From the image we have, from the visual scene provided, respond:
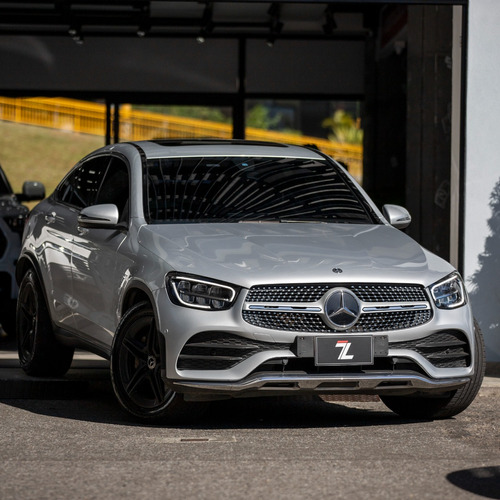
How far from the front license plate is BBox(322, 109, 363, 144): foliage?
50.4 metres

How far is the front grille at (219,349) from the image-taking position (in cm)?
724

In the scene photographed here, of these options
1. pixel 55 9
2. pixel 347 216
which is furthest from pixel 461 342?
pixel 55 9

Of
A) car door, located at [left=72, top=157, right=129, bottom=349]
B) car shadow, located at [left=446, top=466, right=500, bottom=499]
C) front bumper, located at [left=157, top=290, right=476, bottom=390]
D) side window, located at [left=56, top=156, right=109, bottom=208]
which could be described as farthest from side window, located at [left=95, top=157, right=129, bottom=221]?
car shadow, located at [left=446, top=466, right=500, bottom=499]

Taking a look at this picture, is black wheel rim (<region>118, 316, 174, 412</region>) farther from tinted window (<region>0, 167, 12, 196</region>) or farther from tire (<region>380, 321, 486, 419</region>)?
tinted window (<region>0, 167, 12, 196</region>)

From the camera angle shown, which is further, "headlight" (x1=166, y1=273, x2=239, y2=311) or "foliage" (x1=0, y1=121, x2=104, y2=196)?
"foliage" (x1=0, y1=121, x2=104, y2=196)

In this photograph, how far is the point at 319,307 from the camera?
23.9ft

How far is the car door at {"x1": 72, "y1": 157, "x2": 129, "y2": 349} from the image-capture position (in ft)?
27.1

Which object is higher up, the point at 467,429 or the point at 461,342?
the point at 461,342

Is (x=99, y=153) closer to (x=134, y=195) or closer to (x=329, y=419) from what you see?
(x=134, y=195)

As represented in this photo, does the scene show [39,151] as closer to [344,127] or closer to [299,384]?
[344,127]

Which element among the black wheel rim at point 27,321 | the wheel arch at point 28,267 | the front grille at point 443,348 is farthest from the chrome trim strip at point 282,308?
the black wheel rim at point 27,321

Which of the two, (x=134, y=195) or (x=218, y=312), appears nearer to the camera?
(x=218, y=312)

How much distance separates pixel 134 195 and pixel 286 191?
975 millimetres

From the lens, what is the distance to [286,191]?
8664 millimetres
